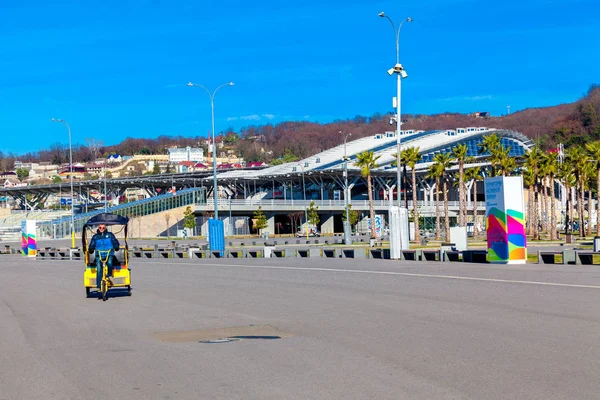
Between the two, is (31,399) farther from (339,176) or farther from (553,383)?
(339,176)

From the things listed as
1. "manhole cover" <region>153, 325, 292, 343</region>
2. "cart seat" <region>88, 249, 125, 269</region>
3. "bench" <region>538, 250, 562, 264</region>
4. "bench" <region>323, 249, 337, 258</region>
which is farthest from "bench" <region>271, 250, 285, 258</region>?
"manhole cover" <region>153, 325, 292, 343</region>

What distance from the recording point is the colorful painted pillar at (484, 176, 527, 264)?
26109 millimetres

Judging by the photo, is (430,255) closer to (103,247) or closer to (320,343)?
(103,247)

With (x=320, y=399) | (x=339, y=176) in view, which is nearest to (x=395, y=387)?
(x=320, y=399)

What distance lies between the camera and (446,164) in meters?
78.1

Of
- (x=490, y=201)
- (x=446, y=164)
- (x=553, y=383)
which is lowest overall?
(x=553, y=383)

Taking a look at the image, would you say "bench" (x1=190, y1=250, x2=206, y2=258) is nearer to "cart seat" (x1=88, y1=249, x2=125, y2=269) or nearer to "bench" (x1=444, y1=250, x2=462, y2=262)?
"bench" (x1=444, y1=250, x2=462, y2=262)

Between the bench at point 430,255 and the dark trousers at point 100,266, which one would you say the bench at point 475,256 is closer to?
the bench at point 430,255

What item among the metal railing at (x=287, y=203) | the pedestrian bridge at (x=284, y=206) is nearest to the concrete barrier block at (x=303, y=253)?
the pedestrian bridge at (x=284, y=206)

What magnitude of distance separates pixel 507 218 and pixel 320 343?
56.7 feet

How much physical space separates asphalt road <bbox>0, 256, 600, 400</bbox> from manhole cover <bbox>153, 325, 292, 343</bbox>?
0.35 ft

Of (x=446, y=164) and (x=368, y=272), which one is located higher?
(x=446, y=164)

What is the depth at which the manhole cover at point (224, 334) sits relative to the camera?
36.5ft

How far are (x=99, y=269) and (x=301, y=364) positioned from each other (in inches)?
371
